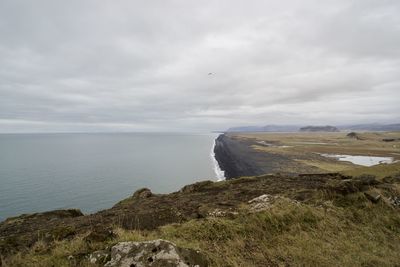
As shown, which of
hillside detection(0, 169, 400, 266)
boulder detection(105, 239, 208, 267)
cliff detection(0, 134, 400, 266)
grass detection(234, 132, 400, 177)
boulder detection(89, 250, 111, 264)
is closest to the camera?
boulder detection(105, 239, 208, 267)

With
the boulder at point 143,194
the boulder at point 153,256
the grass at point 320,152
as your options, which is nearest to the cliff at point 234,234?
the boulder at point 153,256

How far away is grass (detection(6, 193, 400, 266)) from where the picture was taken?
6754mm

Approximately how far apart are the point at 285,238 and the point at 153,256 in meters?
4.38

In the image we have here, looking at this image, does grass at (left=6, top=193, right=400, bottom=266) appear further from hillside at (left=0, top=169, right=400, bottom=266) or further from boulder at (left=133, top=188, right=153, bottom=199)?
boulder at (left=133, top=188, right=153, bottom=199)

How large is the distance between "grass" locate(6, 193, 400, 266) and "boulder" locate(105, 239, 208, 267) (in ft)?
2.01

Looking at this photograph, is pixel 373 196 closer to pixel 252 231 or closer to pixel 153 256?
pixel 252 231

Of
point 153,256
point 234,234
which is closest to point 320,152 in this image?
point 234,234

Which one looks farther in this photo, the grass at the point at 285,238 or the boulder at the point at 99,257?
the grass at the point at 285,238

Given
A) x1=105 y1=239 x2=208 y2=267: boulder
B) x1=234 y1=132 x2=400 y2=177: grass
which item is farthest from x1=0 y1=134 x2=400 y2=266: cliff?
x1=234 y1=132 x2=400 y2=177: grass

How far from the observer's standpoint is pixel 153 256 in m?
5.61

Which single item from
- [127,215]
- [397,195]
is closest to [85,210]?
[127,215]

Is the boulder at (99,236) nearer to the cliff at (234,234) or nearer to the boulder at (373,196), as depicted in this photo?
the cliff at (234,234)

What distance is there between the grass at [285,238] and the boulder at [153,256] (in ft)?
2.01

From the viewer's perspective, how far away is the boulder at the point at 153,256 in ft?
18.1
